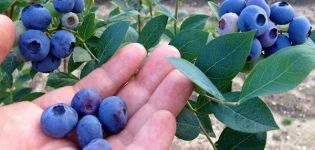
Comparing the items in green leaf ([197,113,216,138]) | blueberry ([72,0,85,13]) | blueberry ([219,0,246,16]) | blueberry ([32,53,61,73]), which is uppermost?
blueberry ([219,0,246,16])

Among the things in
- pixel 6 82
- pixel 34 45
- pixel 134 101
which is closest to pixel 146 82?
pixel 134 101

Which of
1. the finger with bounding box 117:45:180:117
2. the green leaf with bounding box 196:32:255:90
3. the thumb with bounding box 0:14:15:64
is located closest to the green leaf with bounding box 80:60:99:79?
the finger with bounding box 117:45:180:117

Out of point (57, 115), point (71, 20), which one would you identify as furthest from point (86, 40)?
point (57, 115)

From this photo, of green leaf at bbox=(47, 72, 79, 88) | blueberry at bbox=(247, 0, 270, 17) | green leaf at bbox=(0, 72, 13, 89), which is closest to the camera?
blueberry at bbox=(247, 0, 270, 17)

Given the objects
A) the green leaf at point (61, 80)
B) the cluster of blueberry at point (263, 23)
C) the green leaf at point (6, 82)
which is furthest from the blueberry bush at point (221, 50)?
the green leaf at point (6, 82)

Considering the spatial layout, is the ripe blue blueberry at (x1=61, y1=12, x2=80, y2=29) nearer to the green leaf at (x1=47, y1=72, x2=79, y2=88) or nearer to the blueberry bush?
the blueberry bush

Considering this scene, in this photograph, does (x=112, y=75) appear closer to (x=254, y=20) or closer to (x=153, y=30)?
(x=153, y=30)
